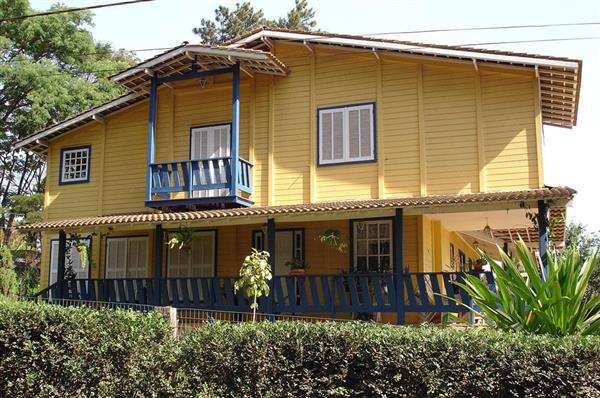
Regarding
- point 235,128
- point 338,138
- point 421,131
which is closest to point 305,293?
point 338,138

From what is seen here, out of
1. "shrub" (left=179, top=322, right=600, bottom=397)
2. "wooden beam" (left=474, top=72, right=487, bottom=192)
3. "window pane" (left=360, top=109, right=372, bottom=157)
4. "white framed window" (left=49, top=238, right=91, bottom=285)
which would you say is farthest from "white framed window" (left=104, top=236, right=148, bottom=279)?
"shrub" (left=179, top=322, right=600, bottom=397)

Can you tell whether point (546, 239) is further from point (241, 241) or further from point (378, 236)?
point (241, 241)

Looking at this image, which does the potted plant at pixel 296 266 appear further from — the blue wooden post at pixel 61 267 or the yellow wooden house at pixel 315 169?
the blue wooden post at pixel 61 267

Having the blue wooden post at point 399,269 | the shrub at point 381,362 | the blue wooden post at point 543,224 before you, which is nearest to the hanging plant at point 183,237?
the blue wooden post at point 399,269

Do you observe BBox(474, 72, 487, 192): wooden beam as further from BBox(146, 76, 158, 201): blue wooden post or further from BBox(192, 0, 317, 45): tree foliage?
BBox(192, 0, 317, 45): tree foliage

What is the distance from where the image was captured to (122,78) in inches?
727

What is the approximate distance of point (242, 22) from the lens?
44500mm

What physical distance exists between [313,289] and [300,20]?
31332 mm

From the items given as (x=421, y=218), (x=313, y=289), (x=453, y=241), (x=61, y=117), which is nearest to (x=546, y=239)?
(x=421, y=218)

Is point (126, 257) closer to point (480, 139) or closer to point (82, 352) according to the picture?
point (82, 352)

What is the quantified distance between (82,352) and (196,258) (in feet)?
29.5

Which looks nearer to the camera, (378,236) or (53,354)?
(53,354)

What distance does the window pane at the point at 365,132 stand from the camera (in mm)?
17000

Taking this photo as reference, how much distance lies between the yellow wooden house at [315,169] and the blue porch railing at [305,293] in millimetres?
45
